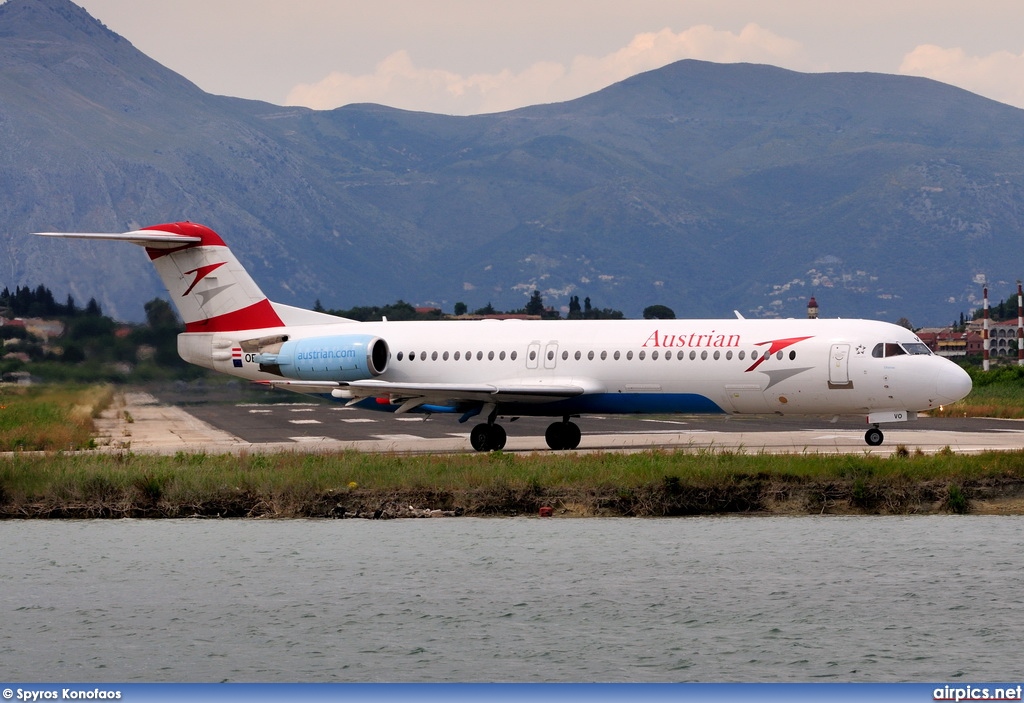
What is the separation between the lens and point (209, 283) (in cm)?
4428

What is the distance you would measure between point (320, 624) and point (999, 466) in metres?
16.2

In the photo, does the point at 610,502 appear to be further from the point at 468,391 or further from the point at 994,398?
the point at 994,398

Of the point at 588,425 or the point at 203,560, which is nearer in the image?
the point at 203,560

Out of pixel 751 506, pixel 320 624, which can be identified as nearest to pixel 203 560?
pixel 320 624

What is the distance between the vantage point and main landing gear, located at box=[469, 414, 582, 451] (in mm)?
41156

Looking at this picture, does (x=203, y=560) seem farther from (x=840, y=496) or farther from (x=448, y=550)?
(x=840, y=496)

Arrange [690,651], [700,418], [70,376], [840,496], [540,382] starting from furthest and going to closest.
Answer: [700,418] → [70,376] → [540,382] → [840,496] → [690,651]

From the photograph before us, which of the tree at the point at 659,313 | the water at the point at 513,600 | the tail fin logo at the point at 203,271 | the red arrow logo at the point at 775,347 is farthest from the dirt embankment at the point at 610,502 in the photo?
the tree at the point at 659,313

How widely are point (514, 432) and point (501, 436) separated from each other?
1089cm

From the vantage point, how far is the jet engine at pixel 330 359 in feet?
138

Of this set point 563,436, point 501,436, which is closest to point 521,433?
point 563,436

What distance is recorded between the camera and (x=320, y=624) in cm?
2239

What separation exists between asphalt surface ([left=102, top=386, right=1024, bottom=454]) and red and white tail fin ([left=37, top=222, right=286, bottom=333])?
3.64 metres

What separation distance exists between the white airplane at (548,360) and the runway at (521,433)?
1297mm
